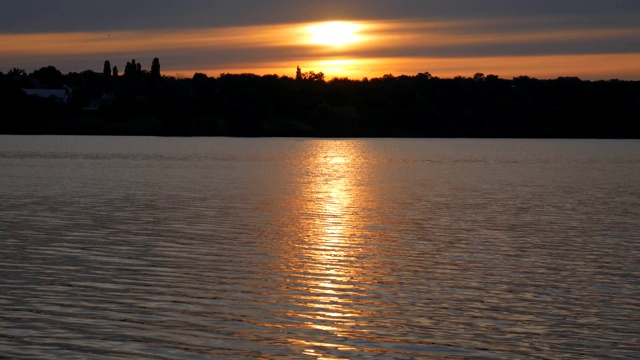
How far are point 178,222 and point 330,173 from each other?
2149 inches

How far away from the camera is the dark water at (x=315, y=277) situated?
20844 millimetres

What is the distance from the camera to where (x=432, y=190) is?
6962 cm

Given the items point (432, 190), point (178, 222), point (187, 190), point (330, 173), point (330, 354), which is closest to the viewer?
point (330, 354)

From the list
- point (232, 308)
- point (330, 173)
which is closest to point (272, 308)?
point (232, 308)

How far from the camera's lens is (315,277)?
95.5 feet

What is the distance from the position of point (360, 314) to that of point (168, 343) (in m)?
5.18

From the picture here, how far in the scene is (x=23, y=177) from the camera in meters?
76.1

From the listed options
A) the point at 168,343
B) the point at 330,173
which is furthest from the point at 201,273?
the point at 330,173

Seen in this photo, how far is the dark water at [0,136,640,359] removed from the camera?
20.8m

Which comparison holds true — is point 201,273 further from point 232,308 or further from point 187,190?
point 187,190

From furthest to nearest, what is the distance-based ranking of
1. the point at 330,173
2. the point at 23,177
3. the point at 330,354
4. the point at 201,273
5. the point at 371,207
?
the point at 330,173, the point at 23,177, the point at 371,207, the point at 201,273, the point at 330,354

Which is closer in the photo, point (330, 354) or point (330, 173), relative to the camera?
point (330, 354)

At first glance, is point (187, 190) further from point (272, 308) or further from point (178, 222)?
point (272, 308)

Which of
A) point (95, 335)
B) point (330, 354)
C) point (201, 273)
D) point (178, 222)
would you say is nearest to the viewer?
point (330, 354)
